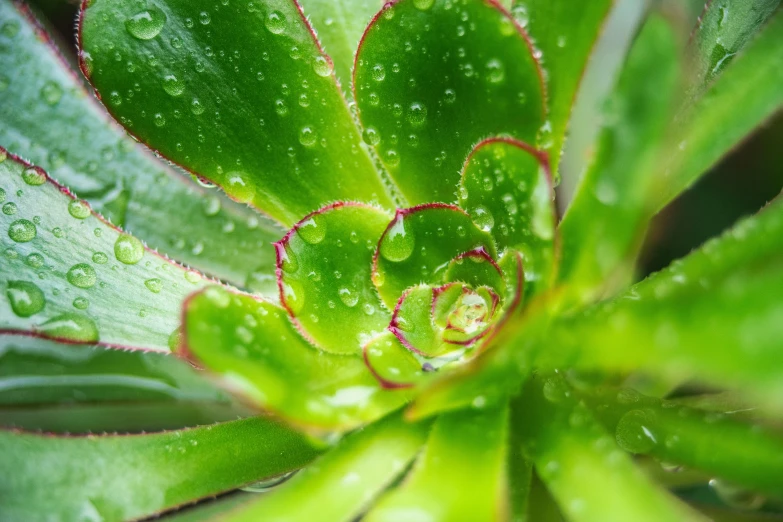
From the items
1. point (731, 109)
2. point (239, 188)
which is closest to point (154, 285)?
point (239, 188)

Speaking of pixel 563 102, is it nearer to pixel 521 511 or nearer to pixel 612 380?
pixel 612 380

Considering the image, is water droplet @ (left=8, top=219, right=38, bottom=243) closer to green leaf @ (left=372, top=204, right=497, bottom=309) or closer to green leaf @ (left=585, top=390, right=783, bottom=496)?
green leaf @ (left=372, top=204, right=497, bottom=309)

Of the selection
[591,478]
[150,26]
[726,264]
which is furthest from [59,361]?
[726,264]

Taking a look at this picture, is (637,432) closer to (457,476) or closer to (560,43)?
(457,476)

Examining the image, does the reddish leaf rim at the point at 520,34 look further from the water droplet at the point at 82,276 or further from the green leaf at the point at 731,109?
the water droplet at the point at 82,276

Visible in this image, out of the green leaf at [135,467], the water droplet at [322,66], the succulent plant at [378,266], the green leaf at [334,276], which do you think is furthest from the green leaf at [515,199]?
the green leaf at [135,467]

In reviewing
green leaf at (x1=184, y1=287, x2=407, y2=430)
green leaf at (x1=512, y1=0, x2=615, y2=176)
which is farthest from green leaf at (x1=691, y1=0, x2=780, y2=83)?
green leaf at (x1=184, y1=287, x2=407, y2=430)
